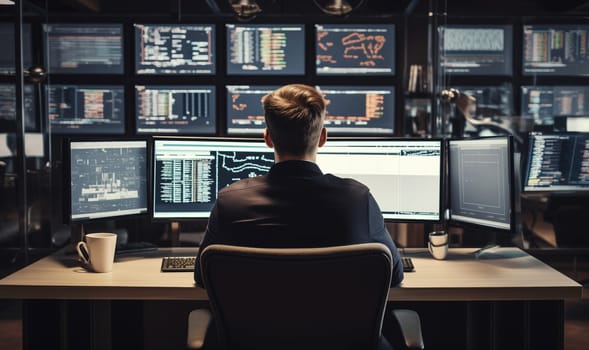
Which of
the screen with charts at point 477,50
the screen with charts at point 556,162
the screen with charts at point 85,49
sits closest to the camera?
the screen with charts at point 556,162

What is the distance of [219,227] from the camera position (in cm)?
148

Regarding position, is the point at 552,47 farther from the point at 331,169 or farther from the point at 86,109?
the point at 86,109

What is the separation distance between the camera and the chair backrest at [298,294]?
1260 mm

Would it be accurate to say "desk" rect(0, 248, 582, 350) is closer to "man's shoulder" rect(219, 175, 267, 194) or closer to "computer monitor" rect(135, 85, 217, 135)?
"man's shoulder" rect(219, 175, 267, 194)

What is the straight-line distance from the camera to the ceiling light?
10.0 feet

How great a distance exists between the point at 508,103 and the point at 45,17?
3228 millimetres

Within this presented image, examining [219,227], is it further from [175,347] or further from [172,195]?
[175,347]

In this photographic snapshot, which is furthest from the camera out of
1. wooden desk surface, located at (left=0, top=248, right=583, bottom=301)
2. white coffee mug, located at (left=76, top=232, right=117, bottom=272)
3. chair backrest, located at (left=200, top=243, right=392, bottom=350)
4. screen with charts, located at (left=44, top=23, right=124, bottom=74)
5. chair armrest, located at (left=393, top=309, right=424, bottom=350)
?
screen with charts, located at (left=44, top=23, right=124, bottom=74)

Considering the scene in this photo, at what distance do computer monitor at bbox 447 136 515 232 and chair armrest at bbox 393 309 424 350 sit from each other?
0.70 meters

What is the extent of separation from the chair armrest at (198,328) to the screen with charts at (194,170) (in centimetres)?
74

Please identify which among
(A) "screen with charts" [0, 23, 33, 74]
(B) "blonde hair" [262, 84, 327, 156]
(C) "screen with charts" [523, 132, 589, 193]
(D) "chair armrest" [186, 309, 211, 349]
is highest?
(A) "screen with charts" [0, 23, 33, 74]

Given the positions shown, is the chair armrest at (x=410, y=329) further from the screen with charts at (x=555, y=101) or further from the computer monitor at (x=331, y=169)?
the screen with charts at (x=555, y=101)

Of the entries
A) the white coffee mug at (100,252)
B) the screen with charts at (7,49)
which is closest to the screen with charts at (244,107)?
the screen with charts at (7,49)

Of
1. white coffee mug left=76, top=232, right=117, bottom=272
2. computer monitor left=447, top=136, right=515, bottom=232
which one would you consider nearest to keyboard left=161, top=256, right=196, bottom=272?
white coffee mug left=76, top=232, right=117, bottom=272
